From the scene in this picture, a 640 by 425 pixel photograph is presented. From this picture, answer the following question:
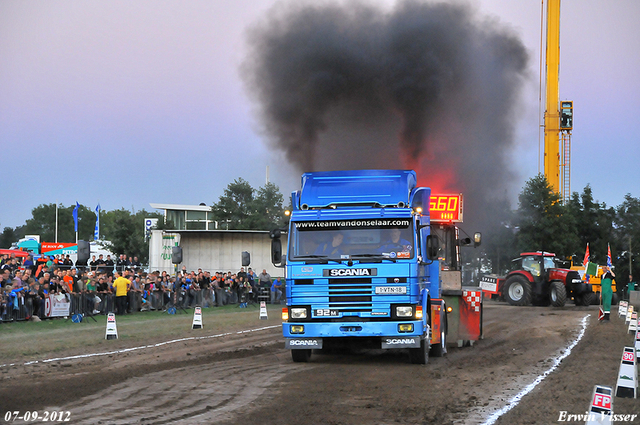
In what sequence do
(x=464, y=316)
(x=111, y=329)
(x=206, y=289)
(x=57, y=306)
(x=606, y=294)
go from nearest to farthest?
(x=464, y=316), (x=111, y=329), (x=57, y=306), (x=606, y=294), (x=206, y=289)

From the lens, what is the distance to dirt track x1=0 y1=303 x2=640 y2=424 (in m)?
7.92

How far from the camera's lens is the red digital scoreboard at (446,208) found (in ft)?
53.0

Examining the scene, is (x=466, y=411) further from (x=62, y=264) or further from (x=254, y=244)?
(x=254, y=244)

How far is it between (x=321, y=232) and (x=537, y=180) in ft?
144

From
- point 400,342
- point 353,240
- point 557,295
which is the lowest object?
point 557,295

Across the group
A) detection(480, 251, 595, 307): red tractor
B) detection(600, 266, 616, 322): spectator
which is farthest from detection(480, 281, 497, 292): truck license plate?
detection(600, 266, 616, 322): spectator

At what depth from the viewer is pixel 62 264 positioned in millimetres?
27047

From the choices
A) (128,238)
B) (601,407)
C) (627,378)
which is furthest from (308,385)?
(128,238)

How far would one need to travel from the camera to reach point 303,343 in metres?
12.1

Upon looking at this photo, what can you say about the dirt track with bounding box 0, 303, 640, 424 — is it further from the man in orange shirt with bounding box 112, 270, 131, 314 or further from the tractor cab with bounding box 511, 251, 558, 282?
the tractor cab with bounding box 511, 251, 558, 282

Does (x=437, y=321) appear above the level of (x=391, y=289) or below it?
below

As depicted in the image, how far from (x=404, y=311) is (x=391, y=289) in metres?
0.43

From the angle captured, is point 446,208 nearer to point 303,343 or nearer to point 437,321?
point 437,321

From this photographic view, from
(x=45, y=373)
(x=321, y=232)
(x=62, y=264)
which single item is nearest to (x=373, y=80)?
(x=62, y=264)
